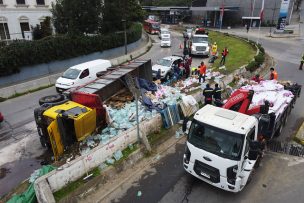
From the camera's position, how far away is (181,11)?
68.6 meters

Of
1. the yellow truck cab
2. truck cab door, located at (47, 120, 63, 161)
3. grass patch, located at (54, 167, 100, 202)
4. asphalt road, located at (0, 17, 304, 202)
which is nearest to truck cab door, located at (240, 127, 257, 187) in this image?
asphalt road, located at (0, 17, 304, 202)

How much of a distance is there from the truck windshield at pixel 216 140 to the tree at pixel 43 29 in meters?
27.9

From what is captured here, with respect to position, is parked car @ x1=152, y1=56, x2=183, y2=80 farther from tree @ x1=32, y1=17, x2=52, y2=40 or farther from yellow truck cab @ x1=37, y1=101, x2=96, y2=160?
tree @ x1=32, y1=17, x2=52, y2=40

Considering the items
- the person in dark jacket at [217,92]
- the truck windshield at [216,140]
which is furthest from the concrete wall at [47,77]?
the truck windshield at [216,140]

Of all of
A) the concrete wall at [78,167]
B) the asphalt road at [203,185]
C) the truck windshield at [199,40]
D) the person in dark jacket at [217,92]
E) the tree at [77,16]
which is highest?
the tree at [77,16]

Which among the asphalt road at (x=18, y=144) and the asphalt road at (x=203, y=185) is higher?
the asphalt road at (x=203, y=185)

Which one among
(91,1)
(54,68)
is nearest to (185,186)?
(54,68)

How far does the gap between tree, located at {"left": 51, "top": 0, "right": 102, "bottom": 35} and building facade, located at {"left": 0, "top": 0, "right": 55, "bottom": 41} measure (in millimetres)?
2586

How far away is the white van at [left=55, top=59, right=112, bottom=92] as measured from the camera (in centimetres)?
1710

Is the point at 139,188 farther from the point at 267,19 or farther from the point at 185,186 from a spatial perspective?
the point at 267,19

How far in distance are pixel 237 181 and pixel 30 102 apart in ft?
47.6

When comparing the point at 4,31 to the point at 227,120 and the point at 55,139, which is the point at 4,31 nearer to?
the point at 55,139

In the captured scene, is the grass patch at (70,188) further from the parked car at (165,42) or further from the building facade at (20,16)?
the parked car at (165,42)

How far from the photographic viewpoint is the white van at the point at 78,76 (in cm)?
1710
